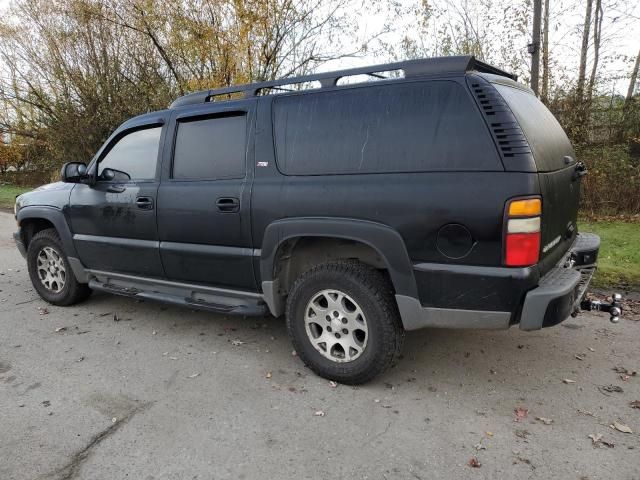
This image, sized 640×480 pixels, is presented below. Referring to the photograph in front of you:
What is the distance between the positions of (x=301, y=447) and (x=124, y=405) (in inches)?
48.8

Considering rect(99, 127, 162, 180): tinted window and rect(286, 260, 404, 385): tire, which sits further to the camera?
rect(99, 127, 162, 180): tinted window

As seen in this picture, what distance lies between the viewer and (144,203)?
4043mm

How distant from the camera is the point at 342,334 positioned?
3.24 m

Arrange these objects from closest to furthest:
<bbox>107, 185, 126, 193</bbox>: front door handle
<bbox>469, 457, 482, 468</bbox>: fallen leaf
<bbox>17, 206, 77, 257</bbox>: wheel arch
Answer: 1. <bbox>469, 457, 482, 468</bbox>: fallen leaf
2. <bbox>107, 185, 126, 193</bbox>: front door handle
3. <bbox>17, 206, 77, 257</bbox>: wheel arch

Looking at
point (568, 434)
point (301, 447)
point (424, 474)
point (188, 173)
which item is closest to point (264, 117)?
point (188, 173)

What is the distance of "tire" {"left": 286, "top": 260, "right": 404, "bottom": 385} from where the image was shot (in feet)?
10.1

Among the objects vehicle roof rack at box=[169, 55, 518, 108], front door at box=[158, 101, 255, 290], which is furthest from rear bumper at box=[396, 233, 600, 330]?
front door at box=[158, 101, 255, 290]

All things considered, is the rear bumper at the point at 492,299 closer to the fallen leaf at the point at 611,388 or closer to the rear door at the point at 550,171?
the rear door at the point at 550,171

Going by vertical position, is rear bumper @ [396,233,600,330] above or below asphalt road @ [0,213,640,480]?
above

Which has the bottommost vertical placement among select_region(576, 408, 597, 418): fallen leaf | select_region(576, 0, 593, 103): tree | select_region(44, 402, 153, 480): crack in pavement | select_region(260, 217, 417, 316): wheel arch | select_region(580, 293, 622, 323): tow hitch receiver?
select_region(576, 408, 597, 418): fallen leaf

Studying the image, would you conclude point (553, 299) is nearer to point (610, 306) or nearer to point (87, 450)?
point (610, 306)

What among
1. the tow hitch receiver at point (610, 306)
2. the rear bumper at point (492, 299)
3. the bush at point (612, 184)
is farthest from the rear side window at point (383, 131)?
the bush at point (612, 184)

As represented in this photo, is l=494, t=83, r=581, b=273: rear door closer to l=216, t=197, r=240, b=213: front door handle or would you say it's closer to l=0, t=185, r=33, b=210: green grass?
l=216, t=197, r=240, b=213: front door handle

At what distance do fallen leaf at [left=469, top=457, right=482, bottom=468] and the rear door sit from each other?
44.7 inches
